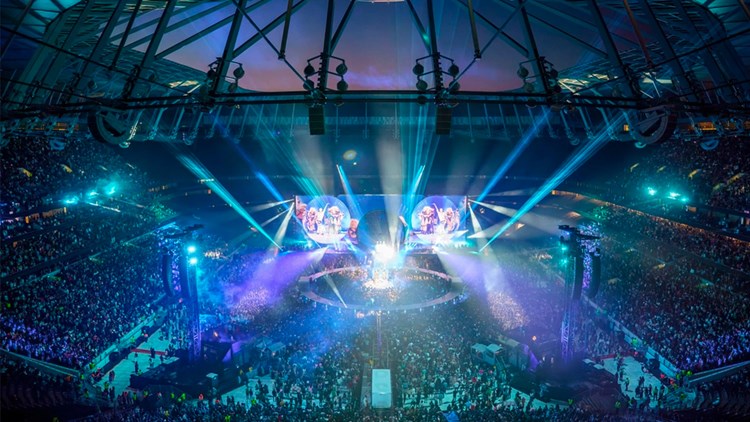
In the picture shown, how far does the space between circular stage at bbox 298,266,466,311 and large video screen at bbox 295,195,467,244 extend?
5.04 m

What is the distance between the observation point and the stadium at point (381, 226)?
505 inches

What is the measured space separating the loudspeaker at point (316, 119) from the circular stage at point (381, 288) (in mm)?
16723

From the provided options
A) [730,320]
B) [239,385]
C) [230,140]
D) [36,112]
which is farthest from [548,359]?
[230,140]

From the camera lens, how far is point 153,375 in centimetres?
1897

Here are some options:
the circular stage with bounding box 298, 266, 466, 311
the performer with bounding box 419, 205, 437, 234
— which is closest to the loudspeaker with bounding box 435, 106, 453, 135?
the circular stage with bounding box 298, 266, 466, 311

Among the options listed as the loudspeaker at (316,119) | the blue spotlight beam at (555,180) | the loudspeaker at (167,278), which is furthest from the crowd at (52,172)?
the blue spotlight beam at (555,180)

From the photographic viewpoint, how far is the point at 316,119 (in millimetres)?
10297

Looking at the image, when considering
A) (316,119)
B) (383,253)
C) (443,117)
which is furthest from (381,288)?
(443,117)

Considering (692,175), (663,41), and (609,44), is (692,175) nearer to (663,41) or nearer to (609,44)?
(663,41)

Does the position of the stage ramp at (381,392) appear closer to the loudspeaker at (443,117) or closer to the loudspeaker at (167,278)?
the loudspeaker at (167,278)

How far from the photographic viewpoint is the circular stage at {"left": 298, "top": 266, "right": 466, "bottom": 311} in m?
27.0

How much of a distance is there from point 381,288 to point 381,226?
1004 cm

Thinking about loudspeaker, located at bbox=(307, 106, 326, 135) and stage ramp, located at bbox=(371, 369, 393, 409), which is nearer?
loudspeaker, located at bbox=(307, 106, 326, 135)

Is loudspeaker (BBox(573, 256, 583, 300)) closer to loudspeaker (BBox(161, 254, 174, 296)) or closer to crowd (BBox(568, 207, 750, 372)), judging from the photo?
crowd (BBox(568, 207, 750, 372))
